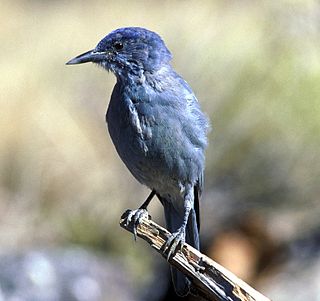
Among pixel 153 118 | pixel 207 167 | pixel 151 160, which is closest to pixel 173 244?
pixel 151 160

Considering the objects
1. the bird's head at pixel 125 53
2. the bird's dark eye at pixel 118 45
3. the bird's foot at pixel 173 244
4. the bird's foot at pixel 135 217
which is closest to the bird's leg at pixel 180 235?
the bird's foot at pixel 173 244

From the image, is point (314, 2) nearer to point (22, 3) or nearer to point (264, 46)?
point (264, 46)

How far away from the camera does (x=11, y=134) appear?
12.4 m

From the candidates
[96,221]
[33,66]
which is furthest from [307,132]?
[33,66]

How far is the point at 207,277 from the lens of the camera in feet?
20.2

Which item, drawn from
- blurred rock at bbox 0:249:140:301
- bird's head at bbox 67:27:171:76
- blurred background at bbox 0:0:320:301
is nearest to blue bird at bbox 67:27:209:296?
bird's head at bbox 67:27:171:76

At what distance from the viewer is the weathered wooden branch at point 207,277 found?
606cm

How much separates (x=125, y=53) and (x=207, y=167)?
13.4 ft

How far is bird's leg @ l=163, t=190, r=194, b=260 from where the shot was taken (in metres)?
6.48

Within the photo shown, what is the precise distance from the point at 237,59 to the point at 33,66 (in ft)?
9.82

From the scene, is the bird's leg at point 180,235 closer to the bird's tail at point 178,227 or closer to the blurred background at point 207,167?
the bird's tail at point 178,227

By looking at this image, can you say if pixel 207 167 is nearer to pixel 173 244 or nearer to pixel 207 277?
pixel 173 244

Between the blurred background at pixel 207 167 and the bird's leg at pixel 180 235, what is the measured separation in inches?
80.6

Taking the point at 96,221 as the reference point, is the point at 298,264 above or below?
above
